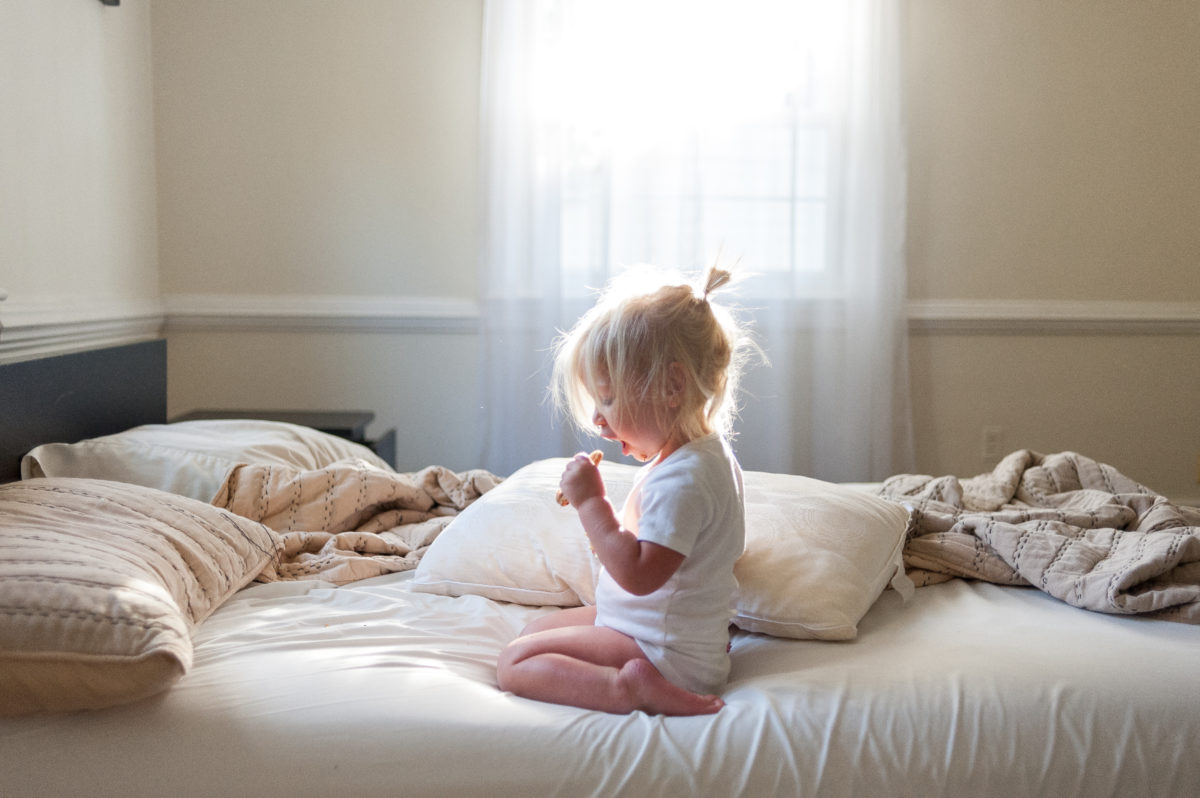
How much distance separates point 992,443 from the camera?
348 cm

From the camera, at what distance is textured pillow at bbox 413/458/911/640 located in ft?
4.75

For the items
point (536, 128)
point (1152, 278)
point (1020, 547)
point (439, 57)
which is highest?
point (439, 57)

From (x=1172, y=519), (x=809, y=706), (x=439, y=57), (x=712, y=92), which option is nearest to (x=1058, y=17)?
(x=712, y=92)

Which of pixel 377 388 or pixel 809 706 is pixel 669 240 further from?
pixel 809 706

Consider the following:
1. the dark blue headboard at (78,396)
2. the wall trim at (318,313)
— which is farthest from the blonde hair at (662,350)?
the wall trim at (318,313)

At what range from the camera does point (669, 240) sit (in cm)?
327

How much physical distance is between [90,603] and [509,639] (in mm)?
577

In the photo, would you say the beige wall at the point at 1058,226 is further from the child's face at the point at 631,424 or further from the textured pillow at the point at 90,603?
the textured pillow at the point at 90,603

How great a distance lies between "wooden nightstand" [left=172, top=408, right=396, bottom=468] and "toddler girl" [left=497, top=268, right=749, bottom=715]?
1490mm

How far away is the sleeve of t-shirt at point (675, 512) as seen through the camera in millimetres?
1237

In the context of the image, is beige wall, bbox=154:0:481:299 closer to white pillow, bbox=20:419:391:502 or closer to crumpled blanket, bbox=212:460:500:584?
white pillow, bbox=20:419:391:502

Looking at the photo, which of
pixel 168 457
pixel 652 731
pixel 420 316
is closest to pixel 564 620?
pixel 652 731

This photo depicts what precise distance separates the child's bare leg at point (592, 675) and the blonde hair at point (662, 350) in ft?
0.95

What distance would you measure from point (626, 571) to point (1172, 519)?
1.01 m
